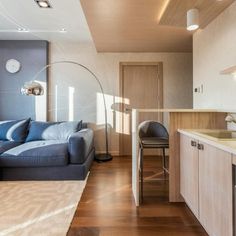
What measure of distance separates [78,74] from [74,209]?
3162mm

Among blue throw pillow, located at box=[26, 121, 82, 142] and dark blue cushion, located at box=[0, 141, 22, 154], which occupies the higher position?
blue throw pillow, located at box=[26, 121, 82, 142]

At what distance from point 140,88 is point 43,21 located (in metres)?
2.31

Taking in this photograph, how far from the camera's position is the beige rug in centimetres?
192

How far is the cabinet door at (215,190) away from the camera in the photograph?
133 centimetres

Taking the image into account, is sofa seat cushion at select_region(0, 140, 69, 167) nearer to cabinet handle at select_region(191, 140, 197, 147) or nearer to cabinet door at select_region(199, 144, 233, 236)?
cabinet handle at select_region(191, 140, 197, 147)

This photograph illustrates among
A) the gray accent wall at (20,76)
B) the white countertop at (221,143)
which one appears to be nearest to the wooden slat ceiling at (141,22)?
the gray accent wall at (20,76)

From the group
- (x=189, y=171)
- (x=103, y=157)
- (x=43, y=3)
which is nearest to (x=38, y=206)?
(x=189, y=171)

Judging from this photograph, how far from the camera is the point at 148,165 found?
4043mm

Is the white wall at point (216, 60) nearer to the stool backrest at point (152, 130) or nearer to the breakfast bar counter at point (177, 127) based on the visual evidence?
the breakfast bar counter at point (177, 127)

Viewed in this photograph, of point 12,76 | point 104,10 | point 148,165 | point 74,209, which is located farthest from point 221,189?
point 12,76

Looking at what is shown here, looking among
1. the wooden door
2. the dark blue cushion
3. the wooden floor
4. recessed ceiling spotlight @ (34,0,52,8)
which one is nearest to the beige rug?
the wooden floor

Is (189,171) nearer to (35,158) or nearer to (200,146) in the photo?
(200,146)

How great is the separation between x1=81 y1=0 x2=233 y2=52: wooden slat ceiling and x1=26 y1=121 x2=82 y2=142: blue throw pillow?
1.63 m

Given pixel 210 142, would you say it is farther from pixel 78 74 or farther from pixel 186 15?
pixel 78 74
